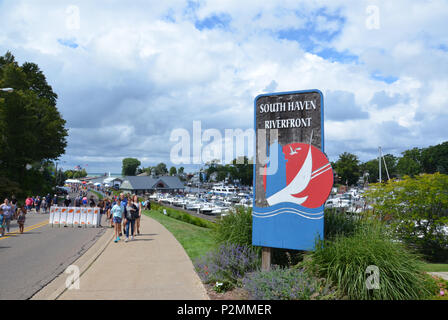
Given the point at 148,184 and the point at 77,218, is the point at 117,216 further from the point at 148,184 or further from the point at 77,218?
the point at 148,184

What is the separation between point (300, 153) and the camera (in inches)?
256

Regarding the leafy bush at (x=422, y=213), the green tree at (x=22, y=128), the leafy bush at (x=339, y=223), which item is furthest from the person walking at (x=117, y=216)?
the green tree at (x=22, y=128)

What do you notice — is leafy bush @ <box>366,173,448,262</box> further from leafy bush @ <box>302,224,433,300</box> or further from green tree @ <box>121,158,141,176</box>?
green tree @ <box>121,158,141,176</box>

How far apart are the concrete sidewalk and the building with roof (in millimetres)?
85634

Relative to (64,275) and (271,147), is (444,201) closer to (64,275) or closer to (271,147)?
(271,147)

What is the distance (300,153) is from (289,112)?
3.05 feet

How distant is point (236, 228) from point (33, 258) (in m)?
6.29

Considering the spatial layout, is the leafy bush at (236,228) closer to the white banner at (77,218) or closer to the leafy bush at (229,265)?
the leafy bush at (229,265)

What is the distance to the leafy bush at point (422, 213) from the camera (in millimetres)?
14719

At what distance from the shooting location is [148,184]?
9869cm

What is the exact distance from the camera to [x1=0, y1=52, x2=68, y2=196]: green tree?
1422 inches

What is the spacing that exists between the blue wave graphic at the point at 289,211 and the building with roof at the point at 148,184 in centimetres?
8948

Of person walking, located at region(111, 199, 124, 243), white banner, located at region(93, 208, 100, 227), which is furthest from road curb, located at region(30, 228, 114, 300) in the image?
white banner, located at region(93, 208, 100, 227)
